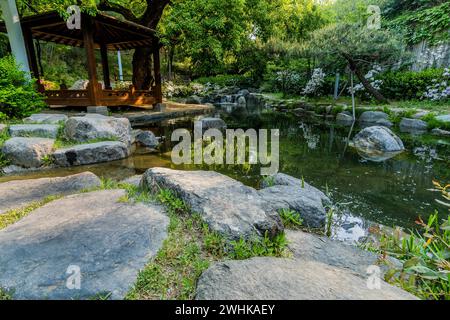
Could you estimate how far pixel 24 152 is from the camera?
4.61 m

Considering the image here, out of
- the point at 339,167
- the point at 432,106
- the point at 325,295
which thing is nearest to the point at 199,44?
the point at 339,167

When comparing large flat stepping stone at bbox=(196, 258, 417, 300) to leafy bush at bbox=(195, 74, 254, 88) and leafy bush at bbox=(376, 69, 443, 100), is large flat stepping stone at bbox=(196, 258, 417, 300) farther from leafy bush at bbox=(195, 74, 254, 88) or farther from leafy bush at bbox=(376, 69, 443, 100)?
leafy bush at bbox=(195, 74, 254, 88)

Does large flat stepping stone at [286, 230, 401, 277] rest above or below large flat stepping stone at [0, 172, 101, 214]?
below

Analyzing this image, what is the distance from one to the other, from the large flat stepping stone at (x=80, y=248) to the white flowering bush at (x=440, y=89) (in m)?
12.3

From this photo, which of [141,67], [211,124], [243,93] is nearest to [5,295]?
[211,124]

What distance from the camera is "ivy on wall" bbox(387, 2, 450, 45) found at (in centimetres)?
1152

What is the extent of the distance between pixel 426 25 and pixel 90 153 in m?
15.6

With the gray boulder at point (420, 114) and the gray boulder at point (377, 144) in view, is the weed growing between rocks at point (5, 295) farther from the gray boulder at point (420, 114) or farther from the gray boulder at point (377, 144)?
the gray boulder at point (420, 114)

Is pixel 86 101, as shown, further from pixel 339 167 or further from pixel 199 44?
pixel 339 167

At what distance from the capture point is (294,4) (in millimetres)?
20344

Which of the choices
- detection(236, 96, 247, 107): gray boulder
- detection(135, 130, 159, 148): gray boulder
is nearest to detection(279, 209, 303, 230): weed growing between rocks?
detection(135, 130, 159, 148): gray boulder

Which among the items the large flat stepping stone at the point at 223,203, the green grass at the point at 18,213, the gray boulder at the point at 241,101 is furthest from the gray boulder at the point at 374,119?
the gray boulder at the point at 241,101

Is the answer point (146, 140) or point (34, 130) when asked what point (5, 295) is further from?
point (146, 140)

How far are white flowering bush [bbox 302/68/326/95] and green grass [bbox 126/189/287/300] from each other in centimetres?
1506
